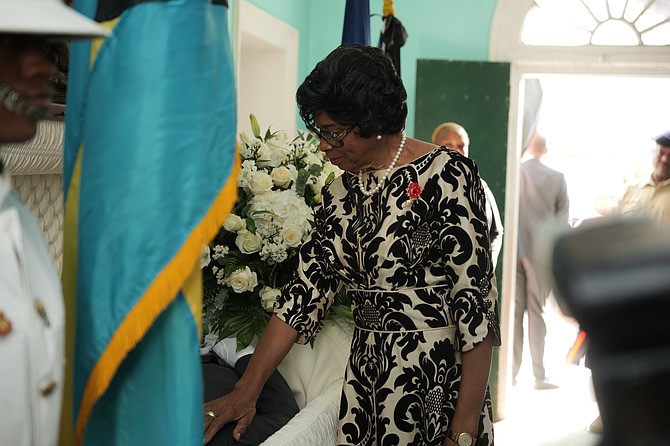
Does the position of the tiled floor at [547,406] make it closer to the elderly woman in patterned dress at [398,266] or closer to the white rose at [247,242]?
the white rose at [247,242]

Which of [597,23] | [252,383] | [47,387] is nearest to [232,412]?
[252,383]

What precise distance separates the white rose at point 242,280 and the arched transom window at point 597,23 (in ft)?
14.3

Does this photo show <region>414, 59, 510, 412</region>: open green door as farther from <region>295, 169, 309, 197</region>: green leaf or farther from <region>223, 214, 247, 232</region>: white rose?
<region>223, 214, 247, 232</region>: white rose

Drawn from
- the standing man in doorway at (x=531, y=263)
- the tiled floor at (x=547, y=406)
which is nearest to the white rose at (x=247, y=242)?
the tiled floor at (x=547, y=406)

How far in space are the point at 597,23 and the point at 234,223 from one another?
14.7 ft

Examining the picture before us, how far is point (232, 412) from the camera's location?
206cm

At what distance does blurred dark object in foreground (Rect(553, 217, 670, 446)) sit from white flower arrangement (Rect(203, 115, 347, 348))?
1.90 meters

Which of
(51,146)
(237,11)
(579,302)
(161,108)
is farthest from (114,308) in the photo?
(237,11)

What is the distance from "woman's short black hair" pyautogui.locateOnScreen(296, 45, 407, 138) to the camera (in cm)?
191

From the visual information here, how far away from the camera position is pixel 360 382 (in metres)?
2.08

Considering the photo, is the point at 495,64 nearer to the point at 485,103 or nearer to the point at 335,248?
the point at 485,103

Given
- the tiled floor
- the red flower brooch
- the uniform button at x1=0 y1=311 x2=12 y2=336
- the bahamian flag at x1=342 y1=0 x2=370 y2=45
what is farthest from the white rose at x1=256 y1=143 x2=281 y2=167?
the tiled floor

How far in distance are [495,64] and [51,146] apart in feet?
14.6

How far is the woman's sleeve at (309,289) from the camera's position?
6.93ft
